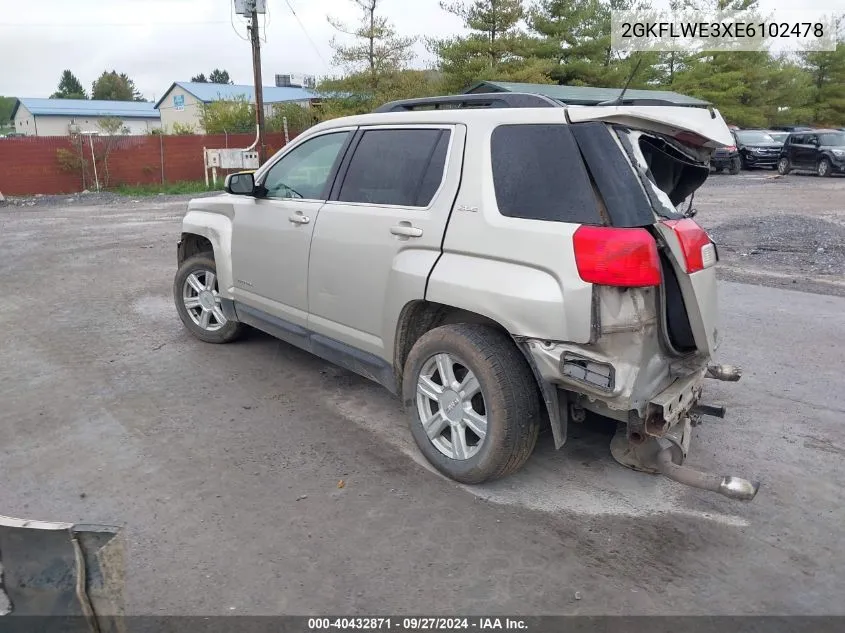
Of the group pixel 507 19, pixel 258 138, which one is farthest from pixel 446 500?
pixel 507 19

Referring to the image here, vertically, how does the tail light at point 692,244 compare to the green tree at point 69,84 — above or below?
below

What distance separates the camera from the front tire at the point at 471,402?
353 centimetres

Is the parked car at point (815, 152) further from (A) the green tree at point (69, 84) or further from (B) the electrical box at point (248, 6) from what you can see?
(A) the green tree at point (69, 84)

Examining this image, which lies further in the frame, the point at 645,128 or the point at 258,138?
the point at 258,138

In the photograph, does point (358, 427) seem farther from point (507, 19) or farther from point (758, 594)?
point (507, 19)

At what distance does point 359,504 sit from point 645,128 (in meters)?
2.31

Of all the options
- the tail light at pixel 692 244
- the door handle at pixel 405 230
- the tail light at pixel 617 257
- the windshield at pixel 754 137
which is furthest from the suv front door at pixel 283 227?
the windshield at pixel 754 137

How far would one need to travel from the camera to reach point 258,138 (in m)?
25.2

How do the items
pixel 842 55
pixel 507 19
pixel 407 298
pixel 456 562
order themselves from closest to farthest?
pixel 456 562
pixel 407 298
pixel 507 19
pixel 842 55

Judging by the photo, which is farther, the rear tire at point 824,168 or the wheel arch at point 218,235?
the rear tire at point 824,168

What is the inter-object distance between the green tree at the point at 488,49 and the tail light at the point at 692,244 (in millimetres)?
28306

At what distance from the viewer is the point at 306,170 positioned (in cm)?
499

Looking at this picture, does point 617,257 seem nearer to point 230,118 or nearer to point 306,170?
point 306,170

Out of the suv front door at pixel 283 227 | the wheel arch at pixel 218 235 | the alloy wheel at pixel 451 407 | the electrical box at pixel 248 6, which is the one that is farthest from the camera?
the electrical box at pixel 248 6
